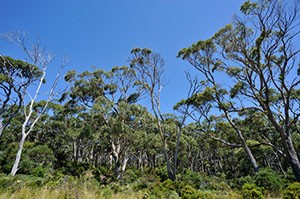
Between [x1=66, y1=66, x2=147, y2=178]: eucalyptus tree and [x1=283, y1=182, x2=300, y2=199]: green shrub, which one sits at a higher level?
[x1=66, y1=66, x2=147, y2=178]: eucalyptus tree

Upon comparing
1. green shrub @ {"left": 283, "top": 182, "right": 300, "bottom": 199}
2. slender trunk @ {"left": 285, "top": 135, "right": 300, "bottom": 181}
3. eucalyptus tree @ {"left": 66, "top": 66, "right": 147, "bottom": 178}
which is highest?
eucalyptus tree @ {"left": 66, "top": 66, "right": 147, "bottom": 178}

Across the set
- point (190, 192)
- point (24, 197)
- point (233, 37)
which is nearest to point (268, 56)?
point (233, 37)

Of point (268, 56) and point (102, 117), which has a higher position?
point (268, 56)

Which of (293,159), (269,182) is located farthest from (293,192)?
(293,159)

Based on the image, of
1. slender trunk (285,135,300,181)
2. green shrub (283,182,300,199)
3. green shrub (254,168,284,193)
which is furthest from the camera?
slender trunk (285,135,300,181)

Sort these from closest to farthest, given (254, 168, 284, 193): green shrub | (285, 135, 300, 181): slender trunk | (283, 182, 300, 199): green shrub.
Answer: (283, 182, 300, 199): green shrub → (254, 168, 284, 193): green shrub → (285, 135, 300, 181): slender trunk

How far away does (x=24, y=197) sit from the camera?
435 cm

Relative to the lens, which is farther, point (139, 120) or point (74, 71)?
point (74, 71)

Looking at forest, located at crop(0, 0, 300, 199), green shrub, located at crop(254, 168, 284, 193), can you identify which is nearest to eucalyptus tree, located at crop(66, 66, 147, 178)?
forest, located at crop(0, 0, 300, 199)

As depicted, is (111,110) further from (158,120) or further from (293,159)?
(293,159)

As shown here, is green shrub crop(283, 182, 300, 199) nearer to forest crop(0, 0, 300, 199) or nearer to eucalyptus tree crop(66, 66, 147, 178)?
forest crop(0, 0, 300, 199)

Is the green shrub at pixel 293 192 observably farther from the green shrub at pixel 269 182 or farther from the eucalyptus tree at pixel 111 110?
the eucalyptus tree at pixel 111 110

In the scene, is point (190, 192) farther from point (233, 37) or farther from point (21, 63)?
point (21, 63)

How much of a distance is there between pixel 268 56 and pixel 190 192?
24.3 ft
